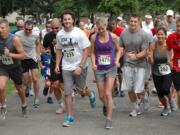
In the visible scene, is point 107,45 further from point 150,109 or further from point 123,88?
point 150,109

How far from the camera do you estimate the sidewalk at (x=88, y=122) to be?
7629 mm

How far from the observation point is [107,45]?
323 inches

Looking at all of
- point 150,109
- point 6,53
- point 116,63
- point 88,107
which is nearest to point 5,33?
point 6,53

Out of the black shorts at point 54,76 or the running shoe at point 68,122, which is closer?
the running shoe at point 68,122

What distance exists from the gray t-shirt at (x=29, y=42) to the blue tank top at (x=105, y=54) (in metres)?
2.70

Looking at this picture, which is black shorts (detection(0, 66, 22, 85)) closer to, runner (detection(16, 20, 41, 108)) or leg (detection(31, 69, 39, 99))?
leg (detection(31, 69, 39, 99))

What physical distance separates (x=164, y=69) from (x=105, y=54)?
1.23m

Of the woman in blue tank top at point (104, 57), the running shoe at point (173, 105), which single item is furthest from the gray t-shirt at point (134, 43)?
the running shoe at point (173, 105)

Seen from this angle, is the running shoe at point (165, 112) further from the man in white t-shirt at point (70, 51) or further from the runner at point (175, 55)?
the man in white t-shirt at point (70, 51)

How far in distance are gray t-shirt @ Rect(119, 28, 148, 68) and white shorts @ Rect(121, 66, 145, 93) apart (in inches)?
3.7

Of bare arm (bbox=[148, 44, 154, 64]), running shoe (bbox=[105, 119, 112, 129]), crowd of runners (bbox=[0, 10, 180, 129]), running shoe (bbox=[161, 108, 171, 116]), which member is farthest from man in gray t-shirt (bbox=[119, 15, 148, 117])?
running shoe (bbox=[105, 119, 112, 129])

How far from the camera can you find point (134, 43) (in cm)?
871

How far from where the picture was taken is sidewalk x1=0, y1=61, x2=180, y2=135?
763cm

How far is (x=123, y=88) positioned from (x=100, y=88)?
0.84 m
